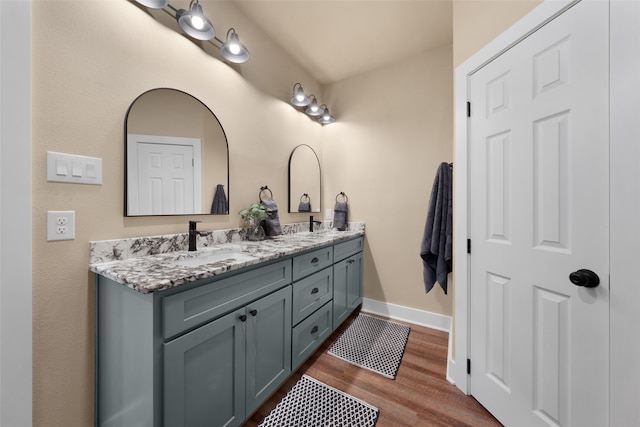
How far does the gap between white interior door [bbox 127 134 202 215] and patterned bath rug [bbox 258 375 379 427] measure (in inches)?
51.6

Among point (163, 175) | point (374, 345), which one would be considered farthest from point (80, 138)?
point (374, 345)

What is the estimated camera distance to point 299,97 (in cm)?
Result: 233

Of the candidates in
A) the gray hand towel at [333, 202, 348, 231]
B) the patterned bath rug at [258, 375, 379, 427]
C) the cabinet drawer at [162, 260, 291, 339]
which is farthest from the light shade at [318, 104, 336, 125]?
the patterned bath rug at [258, 375, 379, 427]

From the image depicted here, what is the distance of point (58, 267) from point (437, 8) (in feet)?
9.44

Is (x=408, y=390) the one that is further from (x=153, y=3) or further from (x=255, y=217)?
(x=153, y=3)

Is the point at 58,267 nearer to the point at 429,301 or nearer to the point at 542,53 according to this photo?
the point at 542,53

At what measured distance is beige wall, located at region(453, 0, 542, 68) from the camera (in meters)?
1.18

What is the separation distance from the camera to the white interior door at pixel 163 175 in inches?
50.2

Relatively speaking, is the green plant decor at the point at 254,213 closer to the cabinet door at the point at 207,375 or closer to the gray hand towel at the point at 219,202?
the gray hand towel at the point at 219,202

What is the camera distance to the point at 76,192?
107cm

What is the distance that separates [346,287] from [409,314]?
77 centimetres

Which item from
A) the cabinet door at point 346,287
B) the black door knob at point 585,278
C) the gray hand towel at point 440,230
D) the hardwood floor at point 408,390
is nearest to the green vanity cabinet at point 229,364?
the hardwood floor at point 408,390
